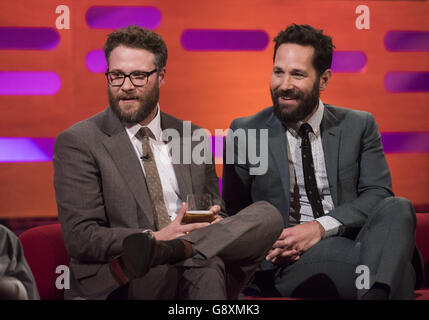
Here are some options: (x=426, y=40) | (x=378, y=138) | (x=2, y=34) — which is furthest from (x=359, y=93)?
(x=2, y=34)

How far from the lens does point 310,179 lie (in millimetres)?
2738

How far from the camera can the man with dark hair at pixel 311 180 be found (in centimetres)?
246

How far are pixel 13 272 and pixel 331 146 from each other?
5.66ft

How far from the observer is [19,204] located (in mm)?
3523

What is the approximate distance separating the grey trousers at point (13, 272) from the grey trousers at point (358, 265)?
1.13m

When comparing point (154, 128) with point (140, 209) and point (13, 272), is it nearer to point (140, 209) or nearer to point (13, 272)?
point (140, 209)

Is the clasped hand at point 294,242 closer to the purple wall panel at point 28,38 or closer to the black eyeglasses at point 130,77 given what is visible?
the black eyeglasses at point 130,77

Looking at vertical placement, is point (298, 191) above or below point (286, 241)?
above

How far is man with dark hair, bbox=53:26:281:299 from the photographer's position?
6.58 feet

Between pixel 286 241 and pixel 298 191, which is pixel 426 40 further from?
pixel 286 241

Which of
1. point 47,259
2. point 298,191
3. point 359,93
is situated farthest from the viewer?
point 359,93

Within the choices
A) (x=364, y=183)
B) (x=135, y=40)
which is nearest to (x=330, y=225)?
(x=364, y=183)

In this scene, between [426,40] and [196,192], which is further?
[426,40]

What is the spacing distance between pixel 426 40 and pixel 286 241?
2168 mm
